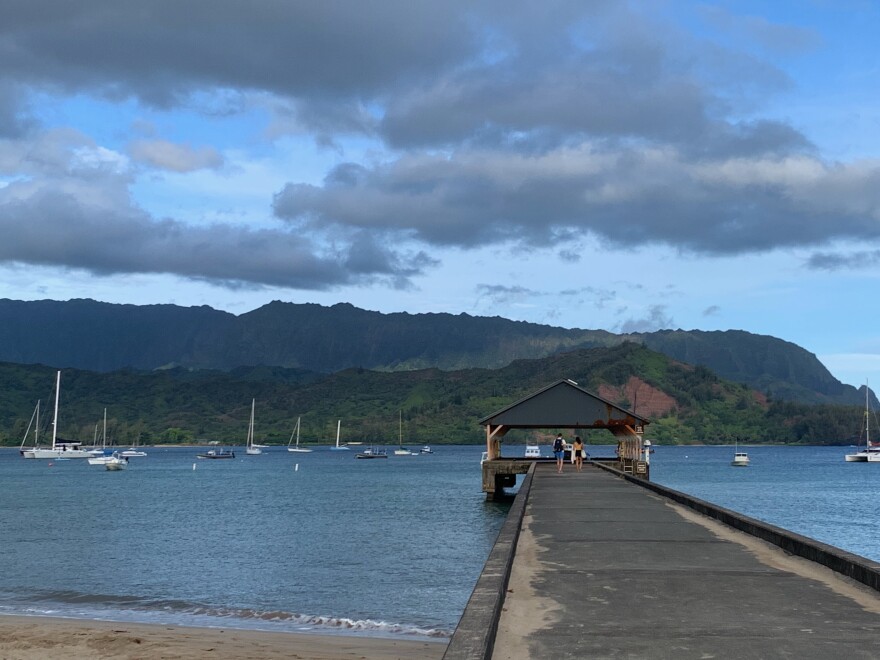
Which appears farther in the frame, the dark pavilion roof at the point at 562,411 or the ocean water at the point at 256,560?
the dark pavilion roof at the point at 562,411

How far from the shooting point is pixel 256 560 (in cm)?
3578

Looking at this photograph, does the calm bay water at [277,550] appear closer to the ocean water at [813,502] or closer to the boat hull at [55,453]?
the ocean water at [813,502]

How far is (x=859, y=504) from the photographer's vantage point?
224 ft

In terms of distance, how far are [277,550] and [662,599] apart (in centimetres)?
2867

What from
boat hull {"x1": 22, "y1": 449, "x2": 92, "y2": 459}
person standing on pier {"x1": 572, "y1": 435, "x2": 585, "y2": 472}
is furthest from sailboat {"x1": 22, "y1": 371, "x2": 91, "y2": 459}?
person standing on pier {"x1": 572, "y1": 435, "x2": 585, "y2": 472}

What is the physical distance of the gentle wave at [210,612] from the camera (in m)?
22.3

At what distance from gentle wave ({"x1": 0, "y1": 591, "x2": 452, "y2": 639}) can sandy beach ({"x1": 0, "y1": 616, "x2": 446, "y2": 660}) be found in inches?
50.0

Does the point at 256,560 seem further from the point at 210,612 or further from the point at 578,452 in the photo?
the point at 578,452

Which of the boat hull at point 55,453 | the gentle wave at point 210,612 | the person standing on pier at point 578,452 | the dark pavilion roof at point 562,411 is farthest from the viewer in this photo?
the boat hull at point 55,453

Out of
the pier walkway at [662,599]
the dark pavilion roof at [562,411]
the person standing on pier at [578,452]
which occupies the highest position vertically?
the dark pavilion roof at [562,411]

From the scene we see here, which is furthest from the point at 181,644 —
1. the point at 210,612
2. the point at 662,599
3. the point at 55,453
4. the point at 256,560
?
the point at 55,453

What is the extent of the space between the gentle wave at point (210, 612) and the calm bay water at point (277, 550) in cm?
5

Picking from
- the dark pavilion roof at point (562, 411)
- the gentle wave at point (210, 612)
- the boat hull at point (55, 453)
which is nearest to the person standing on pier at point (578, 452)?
the dark pavilion roof at point (562, 411)

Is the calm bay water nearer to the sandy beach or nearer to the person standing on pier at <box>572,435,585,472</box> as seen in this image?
the sandy beach
